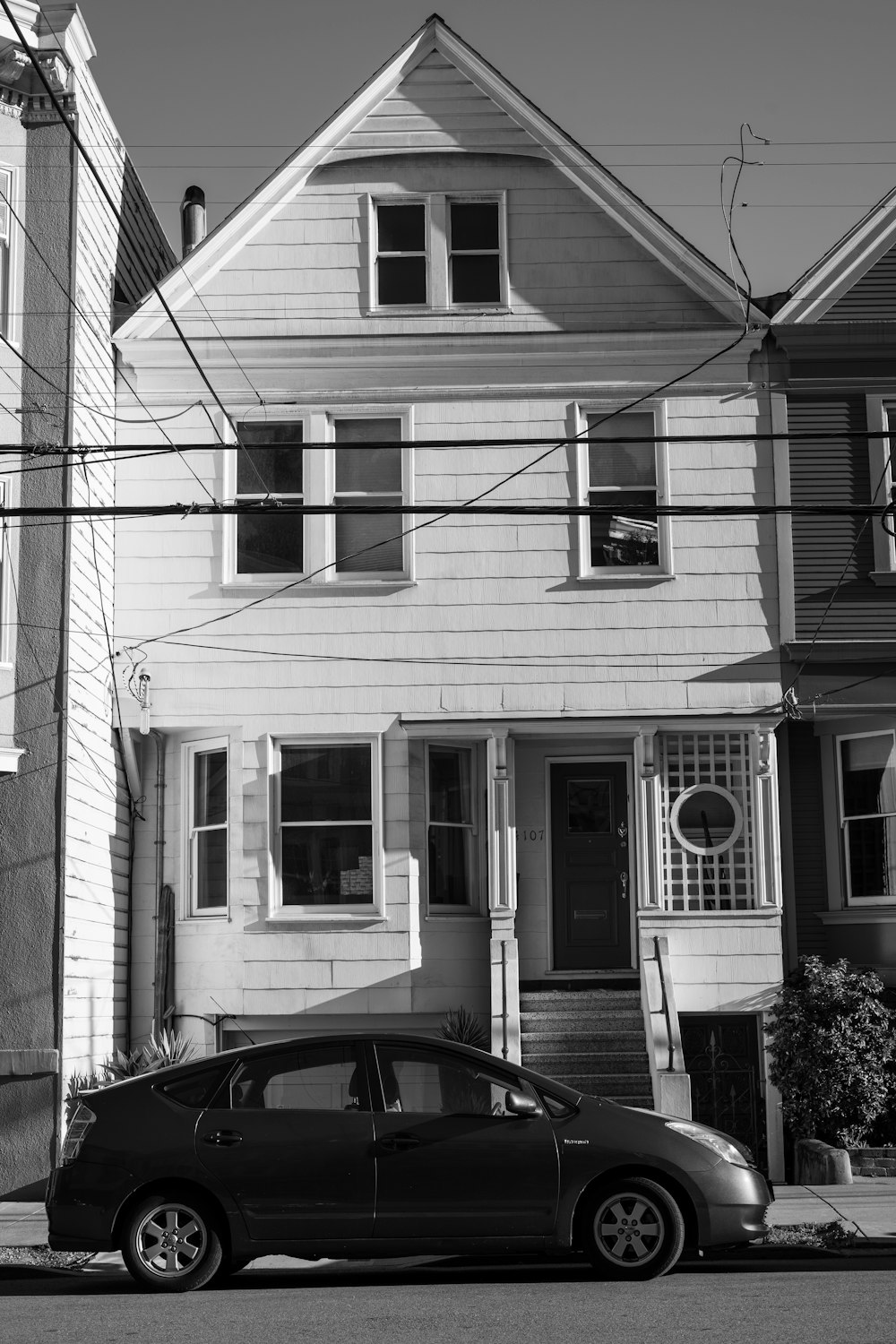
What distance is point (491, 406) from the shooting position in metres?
16.3

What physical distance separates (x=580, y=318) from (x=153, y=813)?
685 cm

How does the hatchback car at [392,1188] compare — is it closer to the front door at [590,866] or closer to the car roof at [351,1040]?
the car roof at [351,1040]

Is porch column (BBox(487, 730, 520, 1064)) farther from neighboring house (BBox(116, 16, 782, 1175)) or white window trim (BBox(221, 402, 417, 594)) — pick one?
white window trim (BBox(221, 402, 417, 594))

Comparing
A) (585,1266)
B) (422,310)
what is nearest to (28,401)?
(422,310)

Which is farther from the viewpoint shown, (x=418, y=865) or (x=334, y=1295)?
(x=418, y=865)

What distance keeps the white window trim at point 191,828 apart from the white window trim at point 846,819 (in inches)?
247

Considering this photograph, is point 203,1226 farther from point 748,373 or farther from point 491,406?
point 748,373

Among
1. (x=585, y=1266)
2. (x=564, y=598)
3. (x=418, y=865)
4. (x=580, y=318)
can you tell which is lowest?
(x=585, y=1266)

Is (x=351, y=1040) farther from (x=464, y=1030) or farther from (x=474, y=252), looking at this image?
(x=474, y=252)

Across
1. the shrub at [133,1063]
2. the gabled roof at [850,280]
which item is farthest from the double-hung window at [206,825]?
the gabled roof at [850,280]

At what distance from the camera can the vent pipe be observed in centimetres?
1966

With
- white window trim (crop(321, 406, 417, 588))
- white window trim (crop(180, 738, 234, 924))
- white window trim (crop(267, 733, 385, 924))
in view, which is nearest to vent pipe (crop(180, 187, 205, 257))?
white window trim (crop(321, 406, 417, 588))

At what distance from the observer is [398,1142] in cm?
910

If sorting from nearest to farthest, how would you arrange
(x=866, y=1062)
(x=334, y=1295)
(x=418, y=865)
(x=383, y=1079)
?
1. (x=334, y=1295)
2. (x=383, y=1079)
3. (x=866, y=1062)
4. (x=418, y=865)
